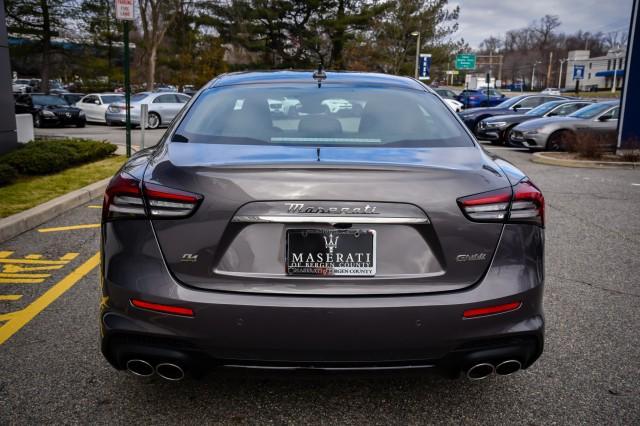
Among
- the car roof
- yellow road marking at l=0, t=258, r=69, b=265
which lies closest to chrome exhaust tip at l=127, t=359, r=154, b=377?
the car roof

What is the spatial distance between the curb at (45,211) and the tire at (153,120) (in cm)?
1463

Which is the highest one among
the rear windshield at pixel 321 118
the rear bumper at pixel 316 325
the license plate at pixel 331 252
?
the rear windshield at pixel 321 118

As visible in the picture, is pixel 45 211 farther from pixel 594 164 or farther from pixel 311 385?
Answer: pixel 594 164

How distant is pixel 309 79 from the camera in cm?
354

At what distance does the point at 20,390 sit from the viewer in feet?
9.51

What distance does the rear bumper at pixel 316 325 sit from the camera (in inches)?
87.5

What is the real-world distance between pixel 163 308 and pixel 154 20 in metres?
42.8

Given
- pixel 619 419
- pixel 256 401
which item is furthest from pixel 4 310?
pixel 619 419

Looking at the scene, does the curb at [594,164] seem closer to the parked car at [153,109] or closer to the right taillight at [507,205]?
the right taillight at [507,205]

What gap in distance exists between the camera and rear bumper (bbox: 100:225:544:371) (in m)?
2.22

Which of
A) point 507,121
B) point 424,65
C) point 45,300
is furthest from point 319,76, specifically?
point 424,65

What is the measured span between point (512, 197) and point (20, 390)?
8.29 ft

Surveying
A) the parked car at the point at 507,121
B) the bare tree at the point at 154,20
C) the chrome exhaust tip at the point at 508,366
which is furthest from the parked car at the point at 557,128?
the bare tree at the point at 154,20

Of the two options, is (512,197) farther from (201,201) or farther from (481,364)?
(201,201)
